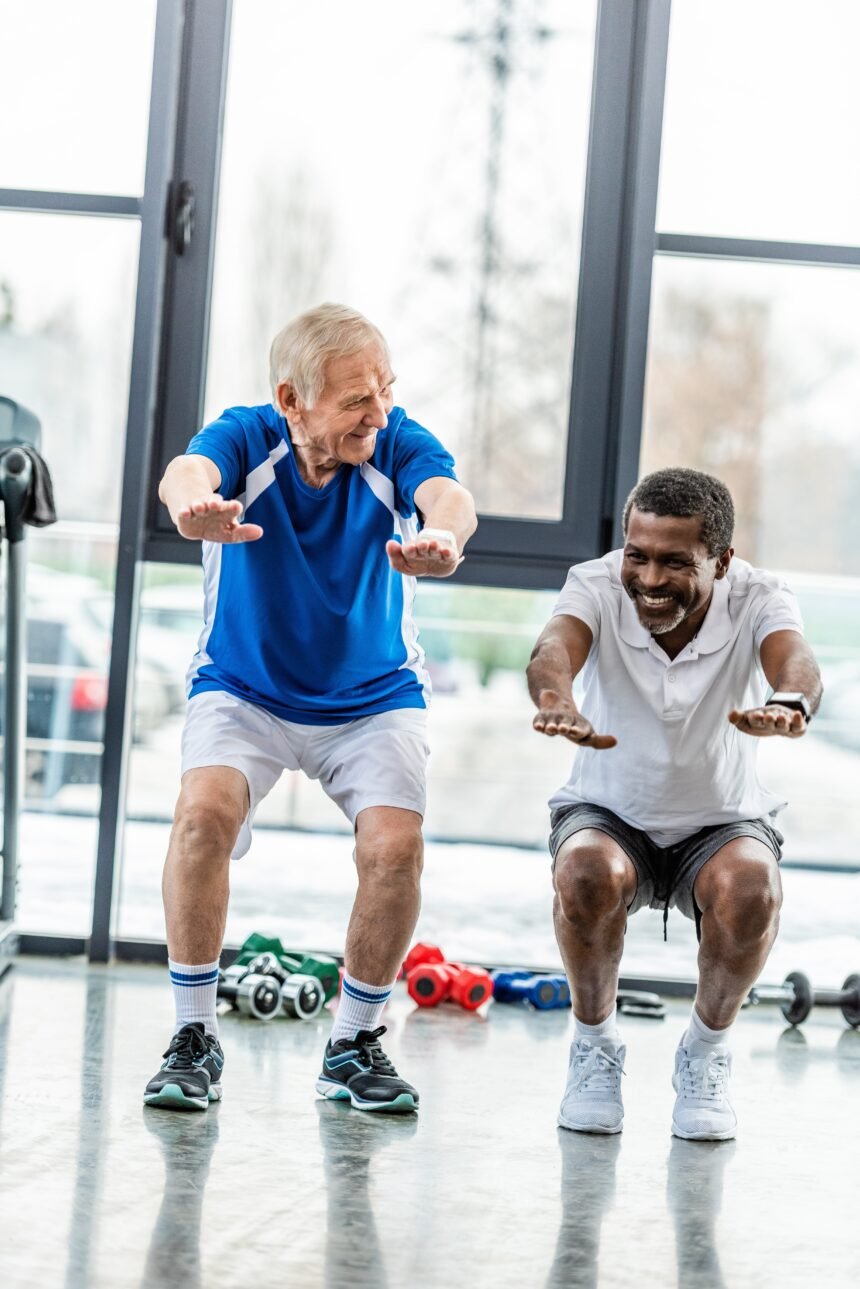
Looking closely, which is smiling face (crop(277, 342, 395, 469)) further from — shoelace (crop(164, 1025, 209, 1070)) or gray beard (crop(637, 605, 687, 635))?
shoelace (crop(164, 1025, 209, 1070))

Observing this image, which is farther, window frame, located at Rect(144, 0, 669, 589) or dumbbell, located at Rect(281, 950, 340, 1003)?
window frame, located at Rect(144, 0, 669, 589)

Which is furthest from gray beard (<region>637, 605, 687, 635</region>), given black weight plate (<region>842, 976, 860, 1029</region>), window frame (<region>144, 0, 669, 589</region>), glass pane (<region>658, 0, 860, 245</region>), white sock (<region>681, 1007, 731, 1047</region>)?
glass pane (<region>658, 0, 860, 245</region>)

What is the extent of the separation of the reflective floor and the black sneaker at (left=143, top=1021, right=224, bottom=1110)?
0.10 ft

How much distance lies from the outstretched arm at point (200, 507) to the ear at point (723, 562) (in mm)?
774

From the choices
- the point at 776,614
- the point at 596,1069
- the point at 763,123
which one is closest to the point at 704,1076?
the point at 596,1069

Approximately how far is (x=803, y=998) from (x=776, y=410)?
1411mm

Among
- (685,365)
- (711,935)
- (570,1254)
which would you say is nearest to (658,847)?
(711,935)

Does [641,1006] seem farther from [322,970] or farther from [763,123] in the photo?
[763,123]

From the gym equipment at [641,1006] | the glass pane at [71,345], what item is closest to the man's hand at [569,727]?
the gym equipment at [641,1006]

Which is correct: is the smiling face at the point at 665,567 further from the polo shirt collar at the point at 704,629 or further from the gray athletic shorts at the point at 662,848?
the gray athletic shorts at the point at 662,848

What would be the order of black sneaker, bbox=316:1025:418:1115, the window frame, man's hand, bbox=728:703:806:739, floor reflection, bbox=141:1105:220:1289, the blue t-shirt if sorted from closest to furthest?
floor reflection, bbox=141:1105:220:1289, man's hand, bbox=728:703:806:739, black sneaker, bbox=316:1025:418:1115, the blue t-shirt, the window frame

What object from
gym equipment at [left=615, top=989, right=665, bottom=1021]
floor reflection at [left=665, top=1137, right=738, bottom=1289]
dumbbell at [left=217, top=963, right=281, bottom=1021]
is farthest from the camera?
gym equipment at [left=615, top=989, right=665, bottom=1021]

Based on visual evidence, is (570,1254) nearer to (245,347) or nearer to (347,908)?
(347,908)

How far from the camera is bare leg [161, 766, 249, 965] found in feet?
7.78
